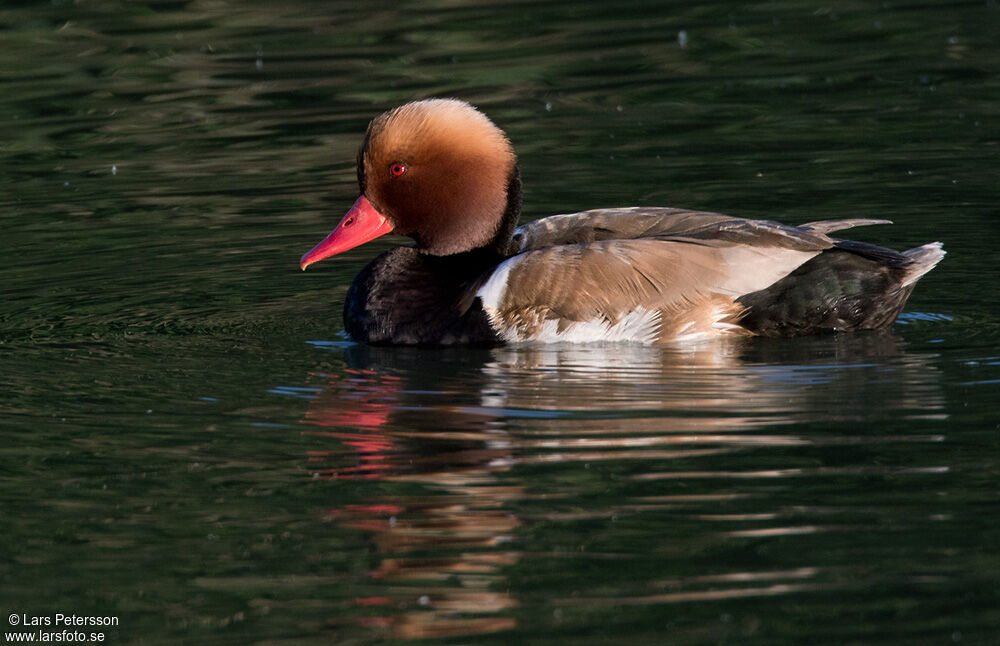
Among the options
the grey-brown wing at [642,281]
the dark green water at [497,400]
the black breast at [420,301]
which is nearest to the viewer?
the dark green water at [497,400]

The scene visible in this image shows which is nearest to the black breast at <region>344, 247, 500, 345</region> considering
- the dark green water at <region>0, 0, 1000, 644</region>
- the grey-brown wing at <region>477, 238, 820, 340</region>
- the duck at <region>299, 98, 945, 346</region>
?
the duck at <region>299, 98, 945, 346</region>

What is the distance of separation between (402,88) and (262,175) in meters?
2.07

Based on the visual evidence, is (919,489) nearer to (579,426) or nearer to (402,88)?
(579,426)

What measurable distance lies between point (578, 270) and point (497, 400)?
992 mm

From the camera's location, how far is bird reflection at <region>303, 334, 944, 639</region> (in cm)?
499

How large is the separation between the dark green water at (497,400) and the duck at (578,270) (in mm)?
176

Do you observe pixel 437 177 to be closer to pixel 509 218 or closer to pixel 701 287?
pixel 509 218

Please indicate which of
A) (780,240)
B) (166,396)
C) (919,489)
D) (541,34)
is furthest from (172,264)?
(541,34)

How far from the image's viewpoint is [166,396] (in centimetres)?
690

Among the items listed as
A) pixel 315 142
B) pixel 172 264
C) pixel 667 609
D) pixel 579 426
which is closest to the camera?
pixel 667 609

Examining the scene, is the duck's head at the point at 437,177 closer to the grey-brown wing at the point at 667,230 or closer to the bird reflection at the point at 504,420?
the grey-brown wing at the point at 667,230

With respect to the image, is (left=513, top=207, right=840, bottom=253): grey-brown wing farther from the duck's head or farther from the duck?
the duck's head

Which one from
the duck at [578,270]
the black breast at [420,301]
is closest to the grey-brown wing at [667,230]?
the duck at [578,270]

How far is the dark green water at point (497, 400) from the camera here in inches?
189
